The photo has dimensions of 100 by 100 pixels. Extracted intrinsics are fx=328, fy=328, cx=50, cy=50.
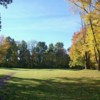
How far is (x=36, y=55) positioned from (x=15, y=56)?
10.9 metres

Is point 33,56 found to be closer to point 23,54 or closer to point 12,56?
point 23,54

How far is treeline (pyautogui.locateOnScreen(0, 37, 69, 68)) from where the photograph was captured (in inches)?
4112

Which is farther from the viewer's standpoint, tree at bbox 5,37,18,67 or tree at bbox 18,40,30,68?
tree at bbox 18,40,30,68

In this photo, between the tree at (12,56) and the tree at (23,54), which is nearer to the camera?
the tree at (12,56)

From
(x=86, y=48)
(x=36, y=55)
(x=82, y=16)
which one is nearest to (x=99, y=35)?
(x=82, y=16)

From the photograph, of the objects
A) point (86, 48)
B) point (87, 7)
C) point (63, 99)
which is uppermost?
point (87, 7)

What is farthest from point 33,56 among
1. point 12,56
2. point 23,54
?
point 12,56

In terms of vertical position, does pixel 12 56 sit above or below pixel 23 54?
below

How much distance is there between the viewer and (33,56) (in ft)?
375

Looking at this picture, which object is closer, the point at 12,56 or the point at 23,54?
the point at 12,56

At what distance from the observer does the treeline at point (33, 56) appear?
10444 centimetres

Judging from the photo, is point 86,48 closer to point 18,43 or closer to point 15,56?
point 15,56

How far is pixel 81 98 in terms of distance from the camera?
18453 millimetres

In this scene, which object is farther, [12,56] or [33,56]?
[33,56]
